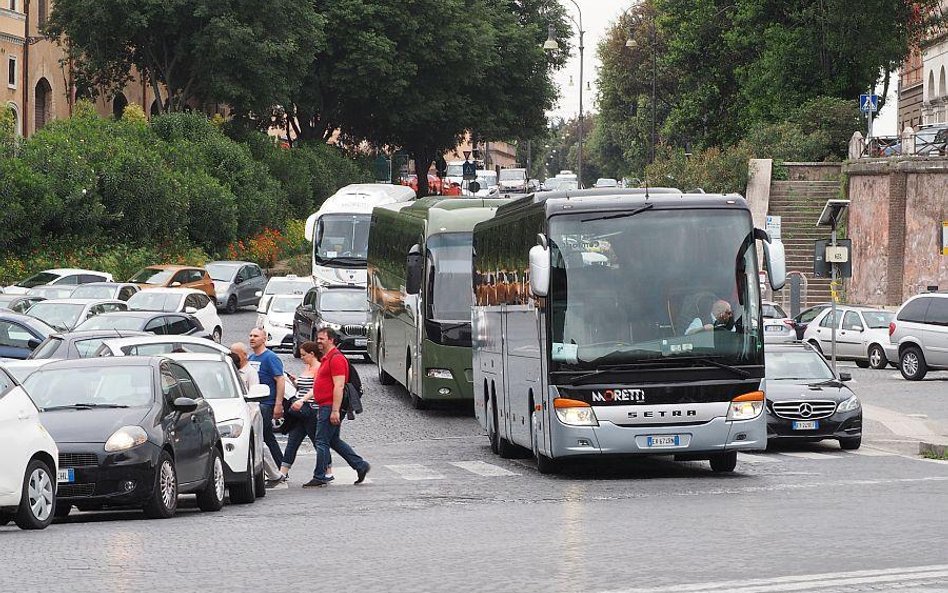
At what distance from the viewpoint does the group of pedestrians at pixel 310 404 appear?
19.1m

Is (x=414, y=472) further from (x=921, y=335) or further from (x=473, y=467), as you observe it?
(x=921, y=335)

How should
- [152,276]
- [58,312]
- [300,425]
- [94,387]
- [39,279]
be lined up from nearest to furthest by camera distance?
1. [94,387]
2. [300,425]
3. [58,312]
4. [39,279]
5. [152,276]

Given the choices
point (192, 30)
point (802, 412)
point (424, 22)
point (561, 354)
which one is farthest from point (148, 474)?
point (424, 22)

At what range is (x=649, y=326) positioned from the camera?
18.4 metres

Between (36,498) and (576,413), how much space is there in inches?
247

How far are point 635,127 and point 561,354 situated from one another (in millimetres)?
94435

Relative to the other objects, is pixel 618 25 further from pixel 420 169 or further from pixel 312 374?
pixel 312 374

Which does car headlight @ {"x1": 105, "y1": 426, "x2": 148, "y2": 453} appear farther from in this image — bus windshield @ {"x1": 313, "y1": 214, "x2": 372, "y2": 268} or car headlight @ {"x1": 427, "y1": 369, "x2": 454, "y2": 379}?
bus windshield @ {"x1": 313, "y1": 214, "x2": 372, "y2": 268}

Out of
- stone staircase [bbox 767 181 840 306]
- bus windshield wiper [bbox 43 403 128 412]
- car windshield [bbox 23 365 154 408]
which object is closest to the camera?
bus windshield wiper [bbox 43 403 128 412]

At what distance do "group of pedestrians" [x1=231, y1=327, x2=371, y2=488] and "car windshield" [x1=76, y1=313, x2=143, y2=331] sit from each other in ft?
42.5

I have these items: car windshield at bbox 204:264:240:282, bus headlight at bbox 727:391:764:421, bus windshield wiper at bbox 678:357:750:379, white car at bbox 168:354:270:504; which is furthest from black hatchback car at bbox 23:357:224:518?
car windshield at bbox 204:264:240:282

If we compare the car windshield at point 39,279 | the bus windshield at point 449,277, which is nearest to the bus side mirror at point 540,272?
the bus windshield at point 449,277

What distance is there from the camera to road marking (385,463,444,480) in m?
20.6

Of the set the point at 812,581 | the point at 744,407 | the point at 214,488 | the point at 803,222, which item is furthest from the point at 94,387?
the point at 803,222
